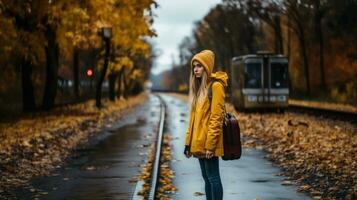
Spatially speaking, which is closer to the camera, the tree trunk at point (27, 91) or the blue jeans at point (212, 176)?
the blue jeans at point (212, 176)

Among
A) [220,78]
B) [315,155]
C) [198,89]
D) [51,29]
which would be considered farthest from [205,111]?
[51,29]

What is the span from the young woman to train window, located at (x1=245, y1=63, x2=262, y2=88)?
27.3m

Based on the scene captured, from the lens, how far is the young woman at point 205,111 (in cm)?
760

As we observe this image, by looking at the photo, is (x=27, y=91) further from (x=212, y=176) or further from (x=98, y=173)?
(x=212, y=176)

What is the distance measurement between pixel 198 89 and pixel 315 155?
24.8ft

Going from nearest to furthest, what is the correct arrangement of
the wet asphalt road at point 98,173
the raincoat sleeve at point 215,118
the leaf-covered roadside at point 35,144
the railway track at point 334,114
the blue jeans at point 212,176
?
the raincoat sleeve at point 215,118 → the blue jeans at point 212,176 → the wet asphalt road at point 98,173 → the leaf-covered roadside at point 35,144 → the railway track at point 334,114

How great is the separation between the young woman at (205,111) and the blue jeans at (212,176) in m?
0.01

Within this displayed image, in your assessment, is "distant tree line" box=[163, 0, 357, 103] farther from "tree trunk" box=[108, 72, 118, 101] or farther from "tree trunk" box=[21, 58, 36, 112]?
"tree trunk" box=[21, 58, 36, 112]

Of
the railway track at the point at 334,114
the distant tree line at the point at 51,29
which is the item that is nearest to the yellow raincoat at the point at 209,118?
the distant tree line at the point at 51,29

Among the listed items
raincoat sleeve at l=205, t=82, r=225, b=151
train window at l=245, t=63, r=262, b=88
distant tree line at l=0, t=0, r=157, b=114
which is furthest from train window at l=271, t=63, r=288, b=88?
raincoat sleeve at l=205, t=82, r=225, b=151

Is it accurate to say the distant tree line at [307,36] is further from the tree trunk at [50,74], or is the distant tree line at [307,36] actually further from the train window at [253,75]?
the tree trunk at [50,74]

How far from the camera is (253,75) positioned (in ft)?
115

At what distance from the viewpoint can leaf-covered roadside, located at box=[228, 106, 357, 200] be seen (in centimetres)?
1113

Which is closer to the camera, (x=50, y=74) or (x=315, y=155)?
(x=315, y=155)
